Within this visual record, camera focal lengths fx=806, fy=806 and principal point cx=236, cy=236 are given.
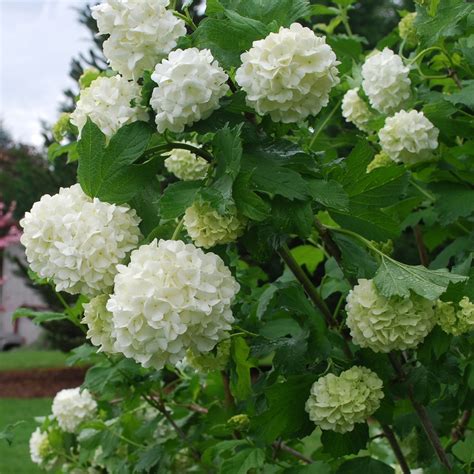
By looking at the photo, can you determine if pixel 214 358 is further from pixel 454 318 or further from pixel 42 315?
pixel 42 315

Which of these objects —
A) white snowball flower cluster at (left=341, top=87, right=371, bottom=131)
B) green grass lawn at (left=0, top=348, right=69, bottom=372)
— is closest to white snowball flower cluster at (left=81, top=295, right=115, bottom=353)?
white snowball flower cluster at (left=341, top=87, right=371, bottom=131)

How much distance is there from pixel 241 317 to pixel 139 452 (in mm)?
814

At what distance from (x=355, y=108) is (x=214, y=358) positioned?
0.93 m

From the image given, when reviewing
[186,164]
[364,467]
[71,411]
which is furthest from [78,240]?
[71,411]

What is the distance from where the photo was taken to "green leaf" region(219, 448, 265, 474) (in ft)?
5.85


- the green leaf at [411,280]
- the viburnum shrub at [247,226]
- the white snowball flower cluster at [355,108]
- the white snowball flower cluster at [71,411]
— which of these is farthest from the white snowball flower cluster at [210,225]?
the white snowball flower cluster at [71,411]

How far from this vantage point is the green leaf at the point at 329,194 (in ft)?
4.40

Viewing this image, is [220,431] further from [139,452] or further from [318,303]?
[318,303]

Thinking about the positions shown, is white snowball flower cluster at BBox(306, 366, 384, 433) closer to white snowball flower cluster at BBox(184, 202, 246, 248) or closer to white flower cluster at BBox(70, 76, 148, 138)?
white snowball flower cluster at BBox(184, 202, 246, 248)

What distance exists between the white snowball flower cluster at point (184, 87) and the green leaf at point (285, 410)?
1.94ft

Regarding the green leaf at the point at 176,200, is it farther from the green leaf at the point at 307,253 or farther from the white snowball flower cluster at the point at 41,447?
the white snowball flower cluster at the point at 41,447

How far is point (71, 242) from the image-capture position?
1292mm

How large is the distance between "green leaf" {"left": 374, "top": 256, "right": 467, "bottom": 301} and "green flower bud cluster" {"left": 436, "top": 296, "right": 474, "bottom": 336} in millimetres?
93

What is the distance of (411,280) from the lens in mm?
1354
